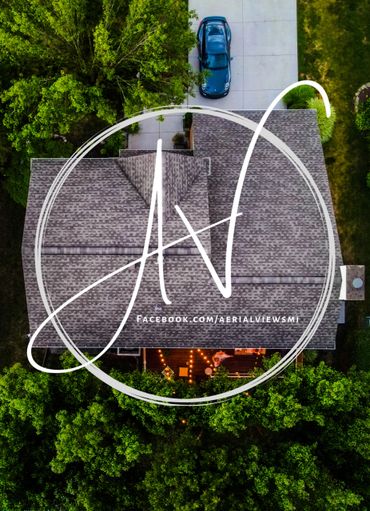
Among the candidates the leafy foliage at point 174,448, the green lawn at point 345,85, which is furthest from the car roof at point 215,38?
the leafy foliage at point 174,448

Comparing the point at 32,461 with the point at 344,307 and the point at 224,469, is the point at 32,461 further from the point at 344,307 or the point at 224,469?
the point at 344,307

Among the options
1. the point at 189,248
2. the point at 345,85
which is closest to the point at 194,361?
the point at 189,248

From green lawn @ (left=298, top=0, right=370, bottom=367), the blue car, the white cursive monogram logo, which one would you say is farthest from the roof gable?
green lawn @ (left=298, top=0, right=370, bottom=367)

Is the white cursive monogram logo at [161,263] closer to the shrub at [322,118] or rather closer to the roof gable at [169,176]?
the roof gable at [169,176]

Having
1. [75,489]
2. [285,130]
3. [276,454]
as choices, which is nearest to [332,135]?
[285,130]

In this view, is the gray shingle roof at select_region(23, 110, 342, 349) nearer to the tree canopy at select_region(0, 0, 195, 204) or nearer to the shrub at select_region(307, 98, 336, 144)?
the tree canopy at select_region(0, 0, 195, 204)
